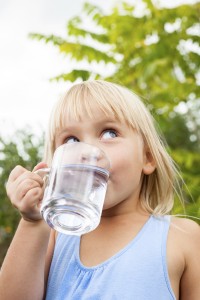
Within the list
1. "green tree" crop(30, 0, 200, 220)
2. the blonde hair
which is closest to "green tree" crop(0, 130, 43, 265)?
"green tree" crop(30, 0, 200, 220)

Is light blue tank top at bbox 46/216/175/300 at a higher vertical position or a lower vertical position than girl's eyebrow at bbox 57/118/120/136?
lower

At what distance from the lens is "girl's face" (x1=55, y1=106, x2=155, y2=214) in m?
1.72

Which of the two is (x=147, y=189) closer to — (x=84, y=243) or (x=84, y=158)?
(x=84, y=243)

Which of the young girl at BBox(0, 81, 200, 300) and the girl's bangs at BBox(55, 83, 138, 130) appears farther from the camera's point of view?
the girl's bangs at BBox(55, 83, 138, 130)

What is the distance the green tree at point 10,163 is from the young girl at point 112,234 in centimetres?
633

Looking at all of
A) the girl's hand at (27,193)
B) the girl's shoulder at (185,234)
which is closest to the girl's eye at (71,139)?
the girl's hand at (27,193)

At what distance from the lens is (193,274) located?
1621 millimetres

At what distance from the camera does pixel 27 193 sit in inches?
60.5

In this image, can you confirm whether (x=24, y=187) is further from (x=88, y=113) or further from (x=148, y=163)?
(x=148, y=163)

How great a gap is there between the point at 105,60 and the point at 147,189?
13.6 feet

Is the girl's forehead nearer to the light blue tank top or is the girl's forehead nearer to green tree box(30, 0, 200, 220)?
the light blue tank top

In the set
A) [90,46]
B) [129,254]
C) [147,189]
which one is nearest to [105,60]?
[90,46]

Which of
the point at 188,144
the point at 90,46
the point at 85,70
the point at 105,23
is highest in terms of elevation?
the point at 188,144

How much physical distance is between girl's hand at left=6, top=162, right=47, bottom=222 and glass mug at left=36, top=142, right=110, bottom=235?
0.05 m
